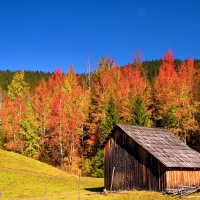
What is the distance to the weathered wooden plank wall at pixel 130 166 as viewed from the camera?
31.7 metres

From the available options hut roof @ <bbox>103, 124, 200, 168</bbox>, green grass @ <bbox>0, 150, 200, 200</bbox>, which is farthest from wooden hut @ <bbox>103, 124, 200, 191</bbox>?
green grass @ <bbox>0, 150, 200, 200</bbox>

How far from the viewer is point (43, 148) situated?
71750 millimetres

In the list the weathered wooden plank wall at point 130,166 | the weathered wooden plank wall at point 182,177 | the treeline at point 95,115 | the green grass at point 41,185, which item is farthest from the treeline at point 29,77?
the weathered wooden plank wall at point 182,177

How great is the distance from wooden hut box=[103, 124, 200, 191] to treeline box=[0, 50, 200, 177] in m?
19.7

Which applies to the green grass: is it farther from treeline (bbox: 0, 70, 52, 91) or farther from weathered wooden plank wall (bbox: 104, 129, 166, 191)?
treeline (bbox: 0, 70, 52, 91)

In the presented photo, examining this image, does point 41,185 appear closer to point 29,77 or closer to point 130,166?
point 130,166

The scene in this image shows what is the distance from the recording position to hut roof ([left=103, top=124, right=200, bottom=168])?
104ft

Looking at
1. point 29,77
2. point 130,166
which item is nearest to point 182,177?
point 130,166

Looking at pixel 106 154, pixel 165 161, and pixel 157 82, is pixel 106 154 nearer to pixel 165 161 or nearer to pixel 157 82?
pixel 165 161

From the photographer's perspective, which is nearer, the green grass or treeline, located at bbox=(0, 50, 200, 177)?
the green grass

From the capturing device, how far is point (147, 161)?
32.6 metres

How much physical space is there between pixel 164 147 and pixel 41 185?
18226 millimetres

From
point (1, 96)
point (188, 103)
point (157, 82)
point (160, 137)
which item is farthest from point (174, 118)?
point (1, 96)

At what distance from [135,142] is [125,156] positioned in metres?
2.12
